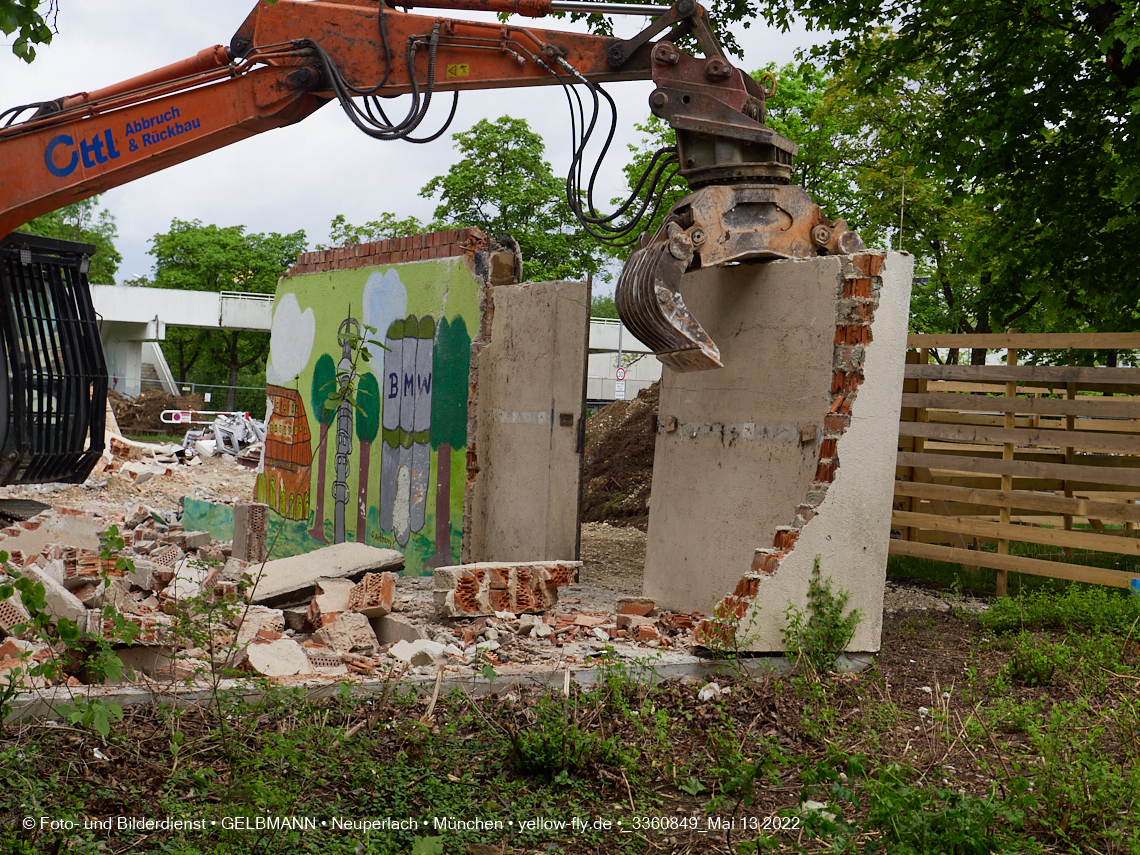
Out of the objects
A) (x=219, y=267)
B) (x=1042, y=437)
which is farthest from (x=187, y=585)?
(x=219, y=267)

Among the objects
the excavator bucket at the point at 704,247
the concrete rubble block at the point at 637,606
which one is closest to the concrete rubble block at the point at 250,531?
the concrete rubble block at the point at 637,606

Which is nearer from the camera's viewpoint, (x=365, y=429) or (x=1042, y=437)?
(x=1042, y=437)

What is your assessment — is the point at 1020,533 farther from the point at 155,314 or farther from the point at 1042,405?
the point at 155,314

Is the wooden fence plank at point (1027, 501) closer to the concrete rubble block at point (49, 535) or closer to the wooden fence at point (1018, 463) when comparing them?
the wooden fence at point (1018, 463)

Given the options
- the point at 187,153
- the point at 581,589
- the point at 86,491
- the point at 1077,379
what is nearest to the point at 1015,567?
the point at 1077,379

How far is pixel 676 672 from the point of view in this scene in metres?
5.49

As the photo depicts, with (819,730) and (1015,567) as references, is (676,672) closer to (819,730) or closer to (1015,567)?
(819,730)

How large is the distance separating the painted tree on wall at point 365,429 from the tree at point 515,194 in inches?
848

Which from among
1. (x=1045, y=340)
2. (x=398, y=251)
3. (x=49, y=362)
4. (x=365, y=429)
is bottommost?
(x=365, y=429)

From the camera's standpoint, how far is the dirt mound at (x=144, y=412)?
28.7 m

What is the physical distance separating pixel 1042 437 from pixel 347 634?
5.65m

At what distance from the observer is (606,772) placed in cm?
416

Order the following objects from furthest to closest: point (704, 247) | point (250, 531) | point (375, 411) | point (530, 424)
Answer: point (375, 411)
point (250, 531)
point (530, 424)
point (704, 247)

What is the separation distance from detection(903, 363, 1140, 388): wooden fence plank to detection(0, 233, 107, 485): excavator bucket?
23.3ft
